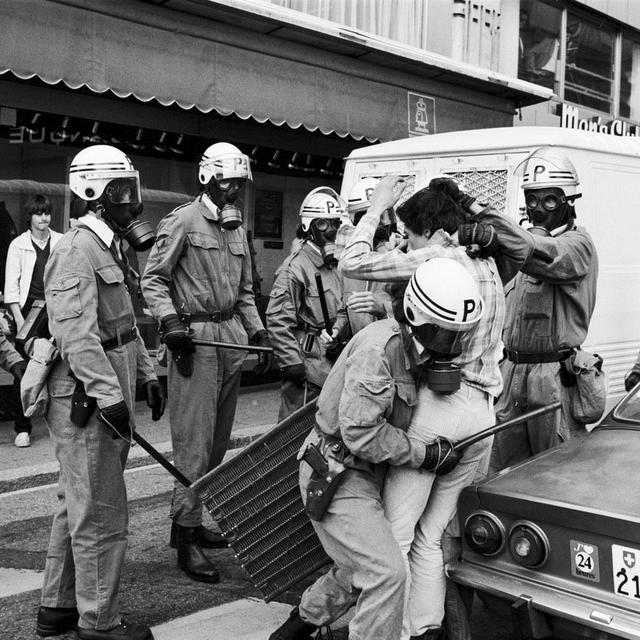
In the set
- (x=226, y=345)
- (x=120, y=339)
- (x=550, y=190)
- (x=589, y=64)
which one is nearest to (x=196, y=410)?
(x=226, y=345)

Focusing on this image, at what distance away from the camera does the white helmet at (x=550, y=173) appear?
4418 mm

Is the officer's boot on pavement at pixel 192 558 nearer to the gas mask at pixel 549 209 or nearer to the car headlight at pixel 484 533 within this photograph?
the car headlight at pixel 484 533

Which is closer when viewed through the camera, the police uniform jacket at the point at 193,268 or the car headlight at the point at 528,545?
the car headlight at the point at 528,545

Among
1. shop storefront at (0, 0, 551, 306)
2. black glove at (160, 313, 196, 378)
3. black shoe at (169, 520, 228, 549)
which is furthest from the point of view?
shop storefront at (0, 0, 551, 306)

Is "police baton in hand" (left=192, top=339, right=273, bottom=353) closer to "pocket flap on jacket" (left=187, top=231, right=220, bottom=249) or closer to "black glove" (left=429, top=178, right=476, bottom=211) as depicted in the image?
"pocket flap on jacket" (left=187, top=231, right=220, bottom=249)

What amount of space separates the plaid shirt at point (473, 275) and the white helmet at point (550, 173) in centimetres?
92

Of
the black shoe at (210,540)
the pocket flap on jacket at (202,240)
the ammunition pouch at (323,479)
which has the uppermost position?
the pocket flap on jacket at (202,240)

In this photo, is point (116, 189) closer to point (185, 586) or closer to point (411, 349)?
point (411, 349)

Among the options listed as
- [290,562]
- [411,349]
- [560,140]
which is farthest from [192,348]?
[560,140]

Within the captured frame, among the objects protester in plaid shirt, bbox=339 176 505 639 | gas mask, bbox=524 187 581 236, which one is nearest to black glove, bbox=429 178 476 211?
protester in plaid shirt, bbox=339 176 505 639

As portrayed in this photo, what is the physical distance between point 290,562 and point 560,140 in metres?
3.80

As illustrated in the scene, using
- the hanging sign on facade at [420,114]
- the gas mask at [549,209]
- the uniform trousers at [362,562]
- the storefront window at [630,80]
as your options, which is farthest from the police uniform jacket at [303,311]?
the storefront window at [630,80]

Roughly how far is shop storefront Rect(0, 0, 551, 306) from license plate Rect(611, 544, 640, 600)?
579 cm

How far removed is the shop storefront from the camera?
24.9 ft
